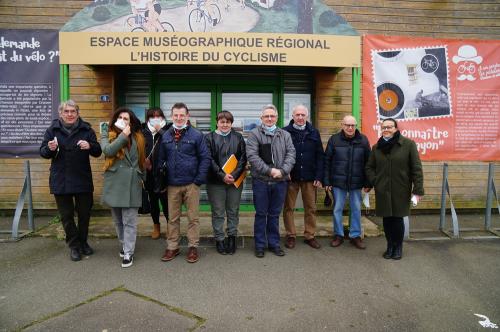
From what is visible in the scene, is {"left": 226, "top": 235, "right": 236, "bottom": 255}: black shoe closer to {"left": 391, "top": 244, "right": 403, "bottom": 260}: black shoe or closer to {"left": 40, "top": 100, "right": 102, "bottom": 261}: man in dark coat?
{"left": 40, "top": 100, "right": 102, "bottom": 261}: man in dark coat

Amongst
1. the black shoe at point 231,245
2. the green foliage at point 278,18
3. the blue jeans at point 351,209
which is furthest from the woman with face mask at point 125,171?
the blue jeans at point 351,209

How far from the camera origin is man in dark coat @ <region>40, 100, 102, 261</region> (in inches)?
164

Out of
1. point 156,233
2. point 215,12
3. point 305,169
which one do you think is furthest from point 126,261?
point 215,12

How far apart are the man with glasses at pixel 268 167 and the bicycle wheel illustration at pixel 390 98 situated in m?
2.66

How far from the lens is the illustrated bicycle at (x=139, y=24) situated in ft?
15.6

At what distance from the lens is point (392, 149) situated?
437 cm

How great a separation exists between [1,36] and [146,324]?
18.4ft

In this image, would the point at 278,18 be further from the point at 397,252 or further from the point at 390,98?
the point at 397,252

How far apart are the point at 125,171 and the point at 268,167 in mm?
1633

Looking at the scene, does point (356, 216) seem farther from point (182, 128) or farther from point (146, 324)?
point (146, 324)

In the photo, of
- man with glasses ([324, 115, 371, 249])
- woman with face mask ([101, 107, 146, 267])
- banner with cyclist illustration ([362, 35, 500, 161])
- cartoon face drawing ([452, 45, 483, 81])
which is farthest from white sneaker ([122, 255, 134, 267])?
cartoon face drawing ([452, 45, 483, 81])

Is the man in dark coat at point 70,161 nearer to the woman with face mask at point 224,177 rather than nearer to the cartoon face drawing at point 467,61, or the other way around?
the woman with face mask at point 224,177

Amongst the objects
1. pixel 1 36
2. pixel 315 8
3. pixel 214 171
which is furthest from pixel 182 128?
pixel 1 36

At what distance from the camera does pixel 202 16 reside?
4.85 metres
